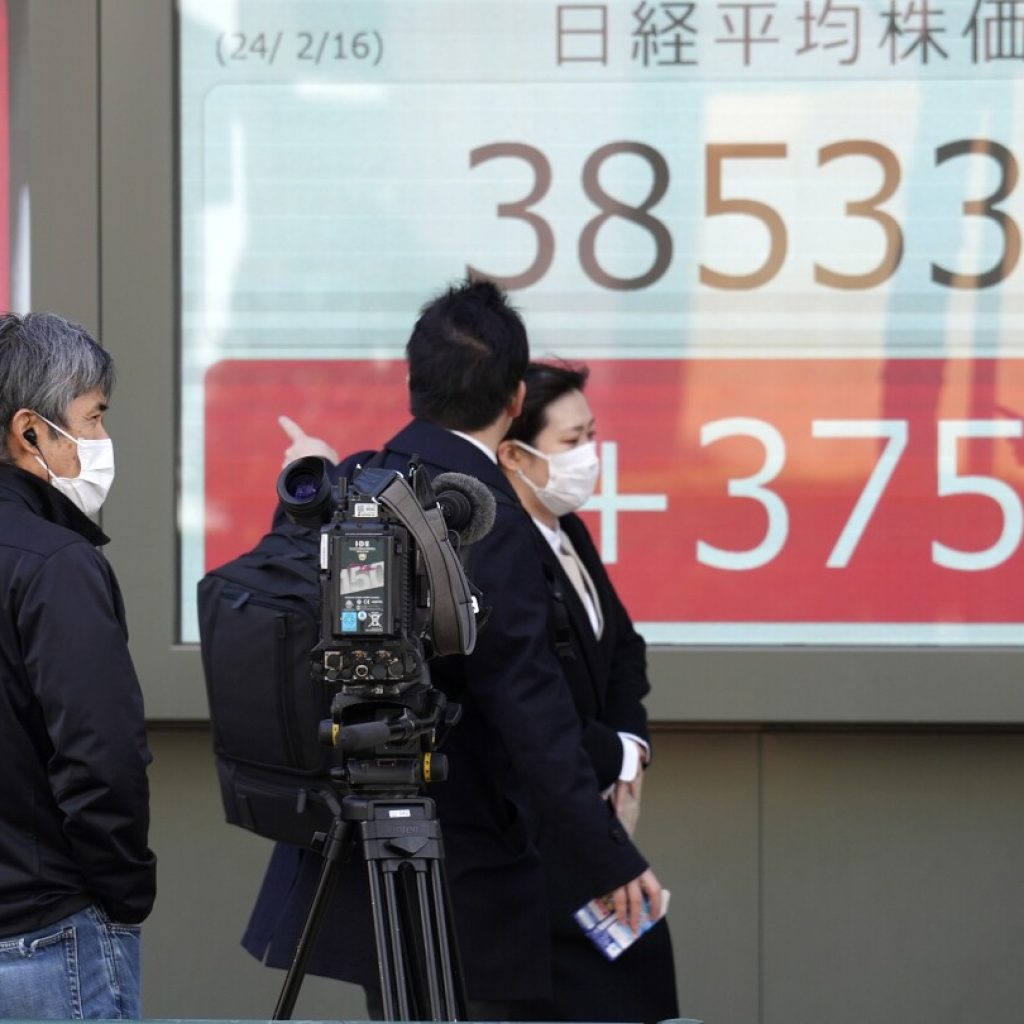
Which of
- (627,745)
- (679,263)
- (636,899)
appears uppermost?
(679,263)

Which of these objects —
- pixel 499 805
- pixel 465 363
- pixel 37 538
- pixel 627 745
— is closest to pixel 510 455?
pixel 465 363

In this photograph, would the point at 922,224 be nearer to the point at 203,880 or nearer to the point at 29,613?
the point at 203,880

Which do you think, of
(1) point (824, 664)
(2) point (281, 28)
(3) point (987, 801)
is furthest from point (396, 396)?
(3) point (987, 801)

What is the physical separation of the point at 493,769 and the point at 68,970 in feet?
3.04

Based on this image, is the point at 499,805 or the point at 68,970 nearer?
the point at 68,970

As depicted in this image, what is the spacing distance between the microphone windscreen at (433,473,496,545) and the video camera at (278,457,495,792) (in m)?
0.02

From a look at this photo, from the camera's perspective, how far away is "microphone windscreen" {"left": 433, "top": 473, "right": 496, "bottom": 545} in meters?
3.01

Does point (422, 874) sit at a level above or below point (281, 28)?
below

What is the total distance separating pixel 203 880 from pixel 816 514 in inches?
75.6

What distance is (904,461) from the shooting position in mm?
4793

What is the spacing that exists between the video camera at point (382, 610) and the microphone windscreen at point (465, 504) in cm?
2

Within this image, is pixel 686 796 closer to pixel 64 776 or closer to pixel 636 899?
pixel 636 899

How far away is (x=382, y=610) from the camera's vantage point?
2.81 m

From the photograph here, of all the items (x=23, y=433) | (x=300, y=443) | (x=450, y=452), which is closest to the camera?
(x=23, y=433)
